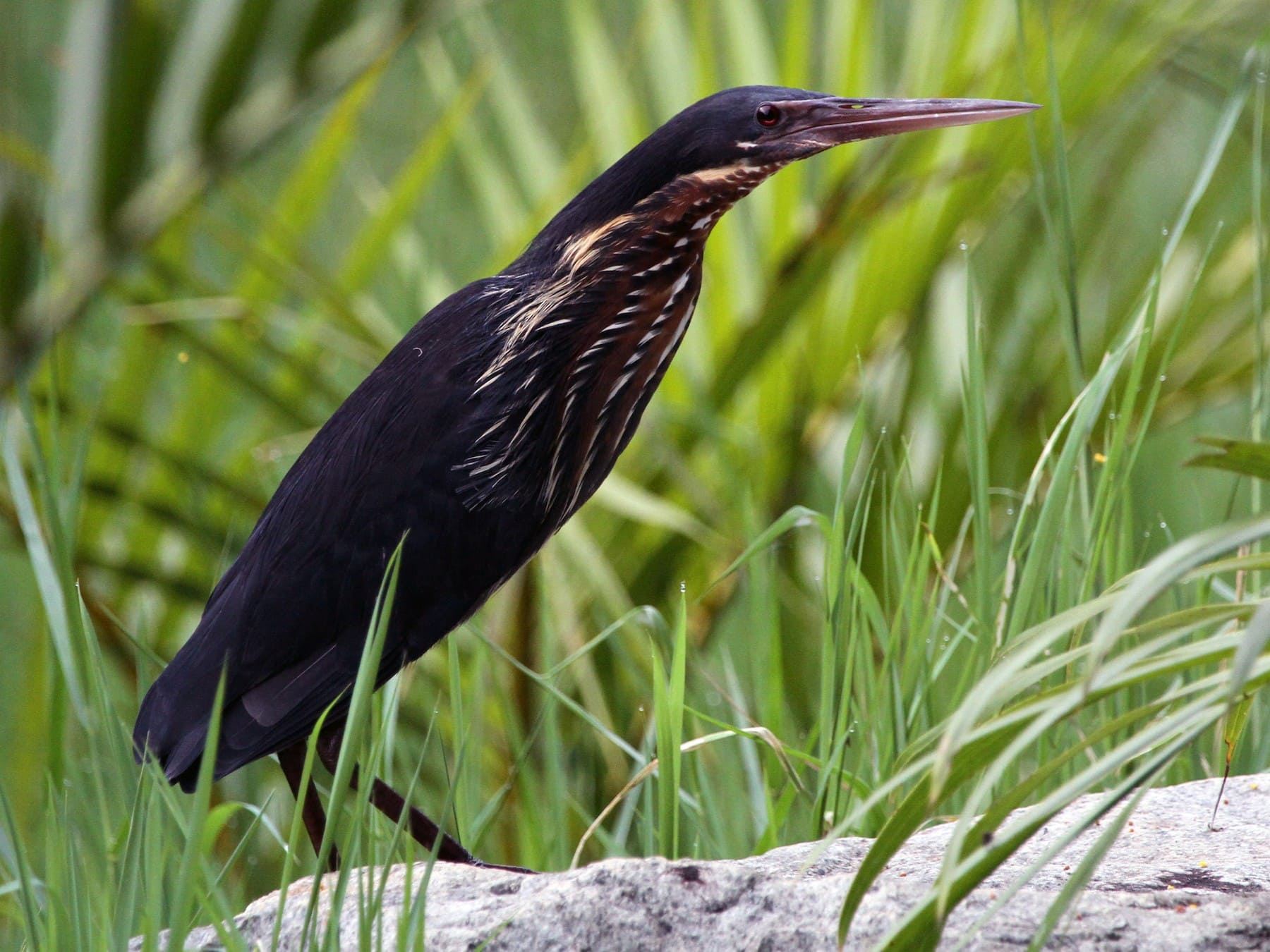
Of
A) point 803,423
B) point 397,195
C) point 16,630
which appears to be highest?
point 397,195

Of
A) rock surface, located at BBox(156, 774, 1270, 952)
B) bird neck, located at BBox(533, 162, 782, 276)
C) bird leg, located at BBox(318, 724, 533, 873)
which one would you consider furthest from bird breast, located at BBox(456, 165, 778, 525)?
rock surface, located at BBox(156, 774, 1270, 952)

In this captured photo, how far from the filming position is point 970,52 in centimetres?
230

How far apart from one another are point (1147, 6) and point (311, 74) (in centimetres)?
138

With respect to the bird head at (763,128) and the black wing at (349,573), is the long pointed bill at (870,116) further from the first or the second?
the black wing at (349,573)

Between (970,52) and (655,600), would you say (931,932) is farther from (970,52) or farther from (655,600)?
(970,52)

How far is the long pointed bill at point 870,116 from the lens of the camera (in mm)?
1515

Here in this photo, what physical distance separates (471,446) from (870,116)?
566 mm

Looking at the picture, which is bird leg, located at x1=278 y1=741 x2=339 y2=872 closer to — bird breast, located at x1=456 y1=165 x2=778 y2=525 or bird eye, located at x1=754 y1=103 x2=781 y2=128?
bird breast, located at x1=456 y1=165 x2=778 y2=525

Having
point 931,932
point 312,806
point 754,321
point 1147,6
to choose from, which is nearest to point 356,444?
→ point 312,806

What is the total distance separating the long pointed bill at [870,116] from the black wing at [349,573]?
42cm

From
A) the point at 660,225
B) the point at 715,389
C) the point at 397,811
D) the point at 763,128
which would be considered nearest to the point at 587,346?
Answer: the point at 660,225

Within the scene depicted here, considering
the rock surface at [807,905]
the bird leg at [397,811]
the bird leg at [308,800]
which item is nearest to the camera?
the rock surface at [807,905]

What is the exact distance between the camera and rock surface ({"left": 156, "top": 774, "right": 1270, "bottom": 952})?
3.17ft

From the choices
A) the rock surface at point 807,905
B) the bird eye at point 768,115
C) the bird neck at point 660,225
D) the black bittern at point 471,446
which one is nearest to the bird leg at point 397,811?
the black bittern at point 471,446
